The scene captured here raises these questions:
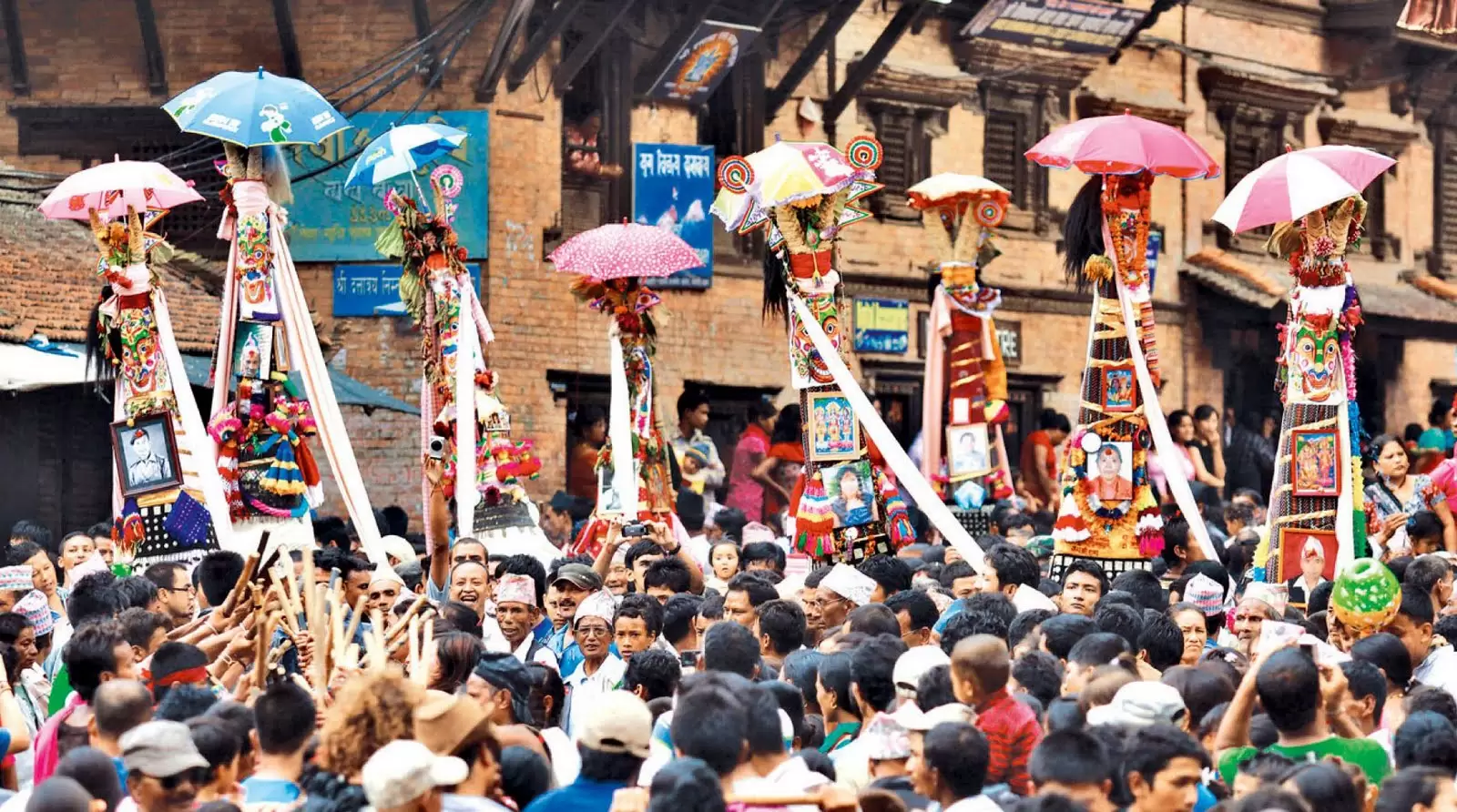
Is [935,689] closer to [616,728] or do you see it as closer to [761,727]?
[761,727]

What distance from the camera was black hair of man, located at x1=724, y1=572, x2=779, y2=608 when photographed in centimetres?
1011

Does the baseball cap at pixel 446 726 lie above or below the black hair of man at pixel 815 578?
below

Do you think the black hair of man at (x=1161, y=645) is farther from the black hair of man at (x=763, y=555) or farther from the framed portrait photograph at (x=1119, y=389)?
the framed portrait photograph at (x=1119, y=389)

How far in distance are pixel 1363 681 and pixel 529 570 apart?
4457mm

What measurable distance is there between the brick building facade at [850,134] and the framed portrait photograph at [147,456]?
5.74 metres

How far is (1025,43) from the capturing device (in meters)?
23.5

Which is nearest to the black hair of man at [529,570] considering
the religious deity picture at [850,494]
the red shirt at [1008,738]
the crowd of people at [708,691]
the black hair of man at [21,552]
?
the crowd of people at [708,691]

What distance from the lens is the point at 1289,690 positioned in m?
6.85

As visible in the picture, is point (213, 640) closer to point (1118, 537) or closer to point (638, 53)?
point (1118, 537)

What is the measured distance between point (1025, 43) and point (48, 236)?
10031 millimetres

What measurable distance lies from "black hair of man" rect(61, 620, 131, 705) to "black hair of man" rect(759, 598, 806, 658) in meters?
2.58

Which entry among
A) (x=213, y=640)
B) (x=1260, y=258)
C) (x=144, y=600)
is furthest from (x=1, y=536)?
(x=1260, y=258)

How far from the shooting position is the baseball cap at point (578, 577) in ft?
33.0

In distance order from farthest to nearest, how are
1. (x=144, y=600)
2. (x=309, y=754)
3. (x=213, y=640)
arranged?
(x=144, y=600), (x=213, y=640), (x=309, y=754)
